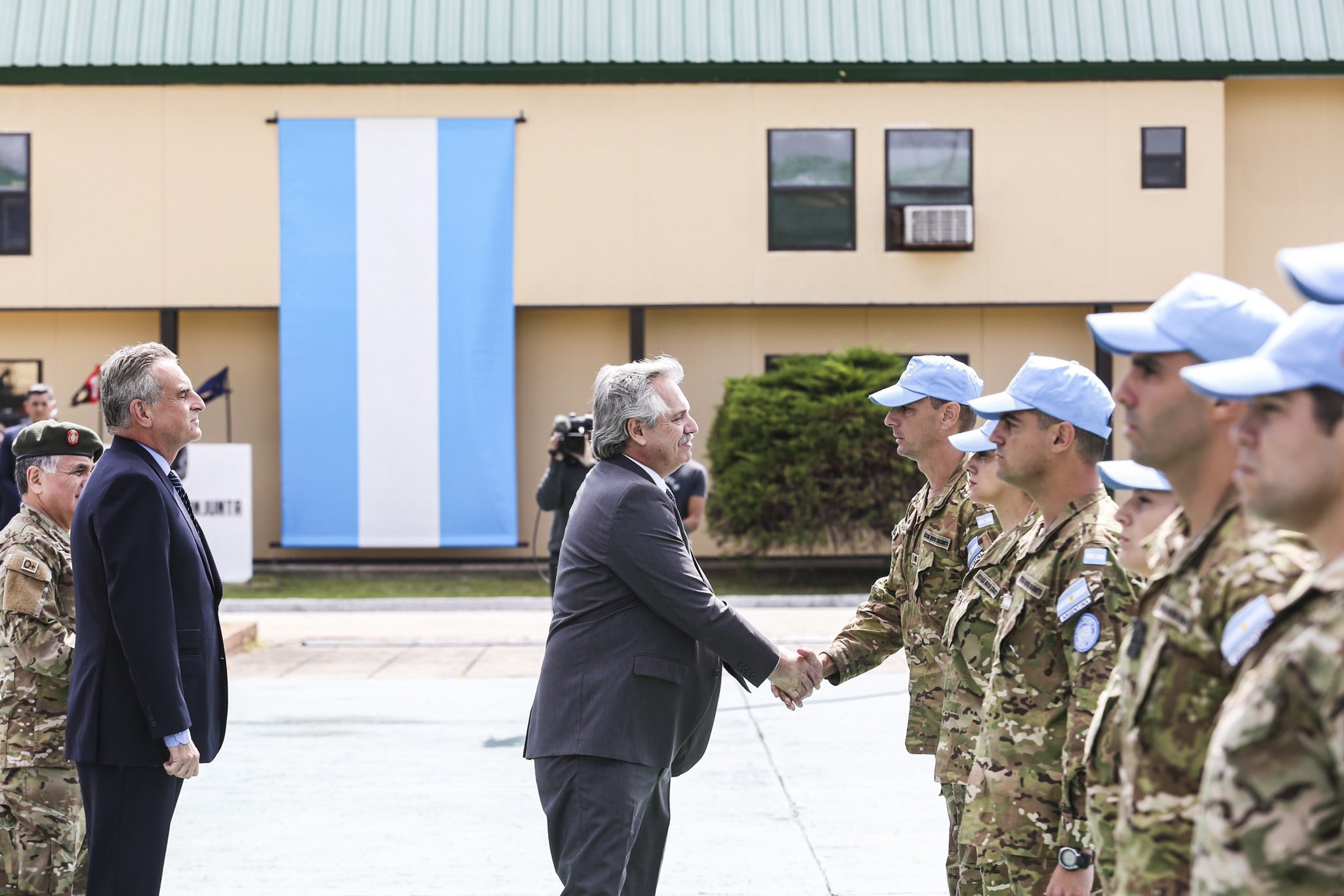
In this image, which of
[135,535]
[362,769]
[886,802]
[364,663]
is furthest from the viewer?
[364,663]

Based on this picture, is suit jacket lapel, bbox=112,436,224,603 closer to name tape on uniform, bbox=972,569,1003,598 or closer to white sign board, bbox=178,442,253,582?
name tape on uniform, bbox=972,569,1003,598

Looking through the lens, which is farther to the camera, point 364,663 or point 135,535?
point 364,663

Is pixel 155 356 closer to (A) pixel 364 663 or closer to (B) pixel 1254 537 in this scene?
(B) pixel 1254 537

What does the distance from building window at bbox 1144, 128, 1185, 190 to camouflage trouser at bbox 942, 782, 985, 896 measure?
16272 millimetres

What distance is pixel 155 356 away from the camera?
4238 millimetres

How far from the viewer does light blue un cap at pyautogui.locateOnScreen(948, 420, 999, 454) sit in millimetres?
4234

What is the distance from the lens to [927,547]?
4793 mm

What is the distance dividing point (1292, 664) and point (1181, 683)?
490 mm

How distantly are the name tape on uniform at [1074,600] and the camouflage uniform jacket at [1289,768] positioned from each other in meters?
1.31

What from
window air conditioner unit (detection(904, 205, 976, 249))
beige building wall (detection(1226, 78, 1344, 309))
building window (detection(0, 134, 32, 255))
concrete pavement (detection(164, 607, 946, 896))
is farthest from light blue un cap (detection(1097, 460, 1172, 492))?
building window (detection(0, 134, 32, 255))

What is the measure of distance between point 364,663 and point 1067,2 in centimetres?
1334

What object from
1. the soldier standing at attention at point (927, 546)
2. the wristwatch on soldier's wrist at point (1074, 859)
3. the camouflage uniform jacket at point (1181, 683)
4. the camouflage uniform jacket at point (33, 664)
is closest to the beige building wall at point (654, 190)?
the soldier standing at attention at point (927, 546)

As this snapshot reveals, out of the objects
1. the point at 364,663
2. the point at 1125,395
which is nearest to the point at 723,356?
the point at 364,663

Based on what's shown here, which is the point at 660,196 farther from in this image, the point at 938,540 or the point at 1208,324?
the point at 1208,324
